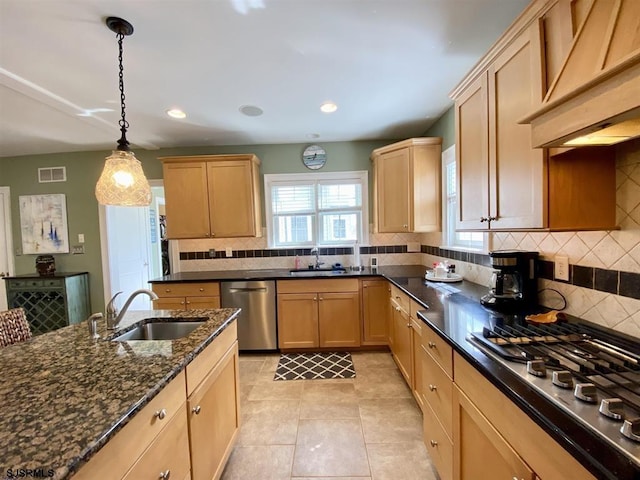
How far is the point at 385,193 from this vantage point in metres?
3.23

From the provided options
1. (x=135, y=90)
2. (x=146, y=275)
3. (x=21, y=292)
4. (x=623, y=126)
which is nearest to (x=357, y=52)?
(x=623, y=126)

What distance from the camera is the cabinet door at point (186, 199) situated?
3.29m

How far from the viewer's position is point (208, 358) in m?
1.38

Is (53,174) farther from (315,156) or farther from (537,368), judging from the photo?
(537,368)

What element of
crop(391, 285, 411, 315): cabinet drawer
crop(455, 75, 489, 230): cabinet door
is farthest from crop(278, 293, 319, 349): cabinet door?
crop(455, 75, 489, 230): cabinet door

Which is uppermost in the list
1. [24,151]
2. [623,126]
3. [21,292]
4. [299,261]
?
[24,151]

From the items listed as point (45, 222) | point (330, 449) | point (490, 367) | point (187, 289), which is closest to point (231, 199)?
point (187, 289)

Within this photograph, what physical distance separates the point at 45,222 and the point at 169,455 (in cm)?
438

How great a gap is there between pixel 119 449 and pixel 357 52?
2268 mm

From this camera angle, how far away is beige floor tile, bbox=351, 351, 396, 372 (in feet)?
9.17

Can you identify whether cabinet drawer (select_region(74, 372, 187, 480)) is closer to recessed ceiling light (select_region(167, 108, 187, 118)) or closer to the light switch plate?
the light switch plate

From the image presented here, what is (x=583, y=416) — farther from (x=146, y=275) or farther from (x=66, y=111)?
(x=146, y=275)

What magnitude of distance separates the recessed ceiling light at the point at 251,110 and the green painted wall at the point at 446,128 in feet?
6.08

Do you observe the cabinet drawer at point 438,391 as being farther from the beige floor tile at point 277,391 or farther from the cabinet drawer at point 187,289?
the cabinet drawer at point 187,289
